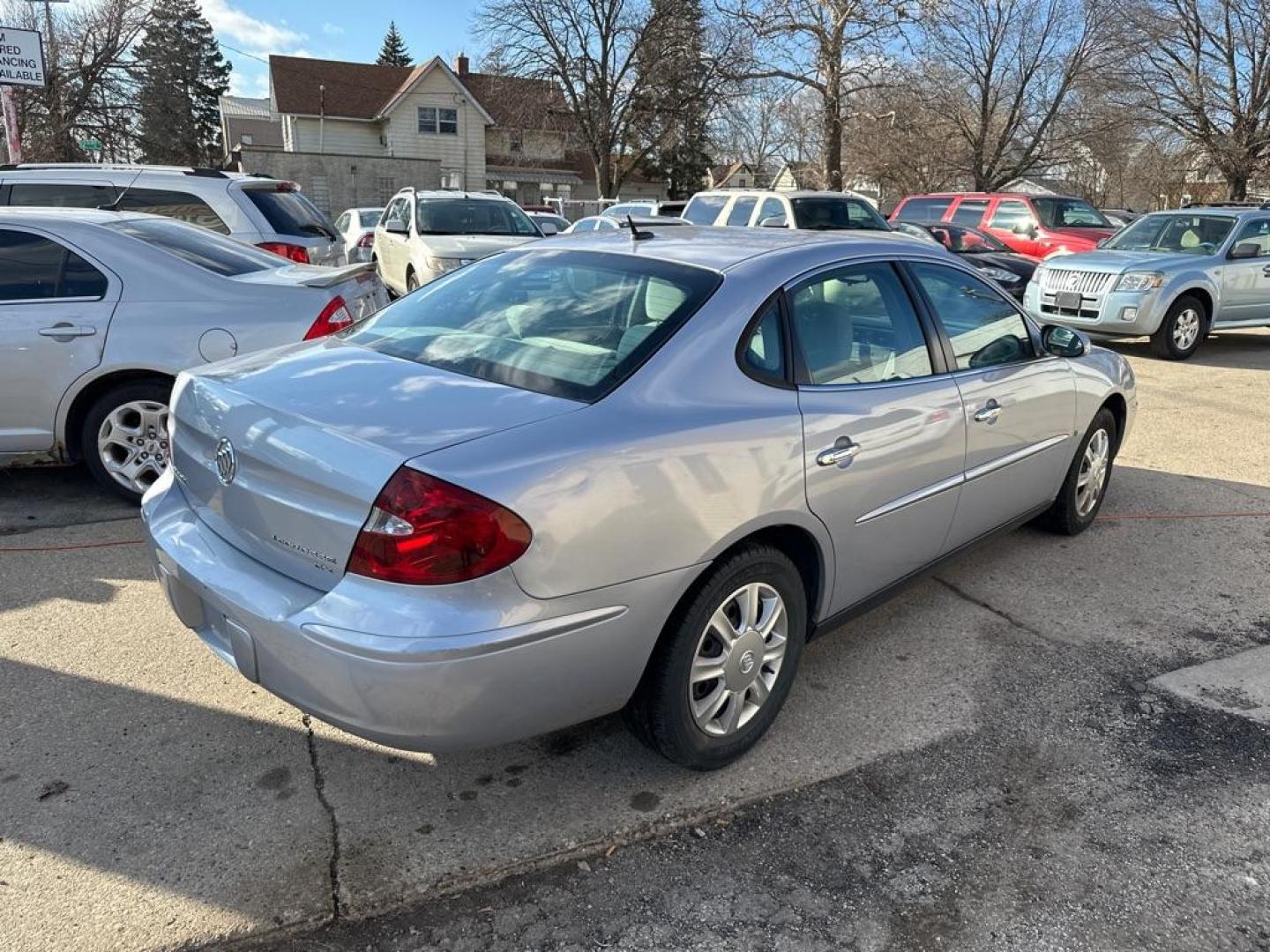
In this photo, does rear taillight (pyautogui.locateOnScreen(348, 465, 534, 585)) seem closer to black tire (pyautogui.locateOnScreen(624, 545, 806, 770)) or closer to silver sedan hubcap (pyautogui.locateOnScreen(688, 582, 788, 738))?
black tire (pyautogui.locateOnScreen(624, 545, 806, 770))

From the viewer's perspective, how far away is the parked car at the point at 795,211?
12.1 meters

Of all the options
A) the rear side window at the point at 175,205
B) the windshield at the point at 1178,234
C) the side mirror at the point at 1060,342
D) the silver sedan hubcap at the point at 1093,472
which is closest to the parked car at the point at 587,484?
the side mirror at the point at 1060,342

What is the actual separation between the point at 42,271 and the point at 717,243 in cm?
364

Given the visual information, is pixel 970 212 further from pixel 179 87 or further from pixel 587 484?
pixel 179 87

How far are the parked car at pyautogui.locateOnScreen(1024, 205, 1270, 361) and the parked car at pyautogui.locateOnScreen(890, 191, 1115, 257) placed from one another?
8.56ft

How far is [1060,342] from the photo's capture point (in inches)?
167

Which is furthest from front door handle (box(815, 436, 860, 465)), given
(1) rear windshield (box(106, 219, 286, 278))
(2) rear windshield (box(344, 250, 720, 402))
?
(1) rear windshield (box(106, 219, 286, 278))

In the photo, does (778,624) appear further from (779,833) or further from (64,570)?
(64,570)

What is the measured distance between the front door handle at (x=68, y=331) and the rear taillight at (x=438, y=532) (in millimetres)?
3361

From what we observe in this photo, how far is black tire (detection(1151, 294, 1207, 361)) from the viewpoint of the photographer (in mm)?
10281

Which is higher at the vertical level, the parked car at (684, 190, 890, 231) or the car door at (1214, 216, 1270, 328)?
the parked car at (684, 190, 890, 231)

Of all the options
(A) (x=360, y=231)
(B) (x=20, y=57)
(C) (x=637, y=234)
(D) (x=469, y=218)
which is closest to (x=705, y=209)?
(D) (x=469, y=218)

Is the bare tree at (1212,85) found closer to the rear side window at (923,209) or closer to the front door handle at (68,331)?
the rear side window at (923,209)

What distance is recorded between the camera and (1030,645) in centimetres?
375
